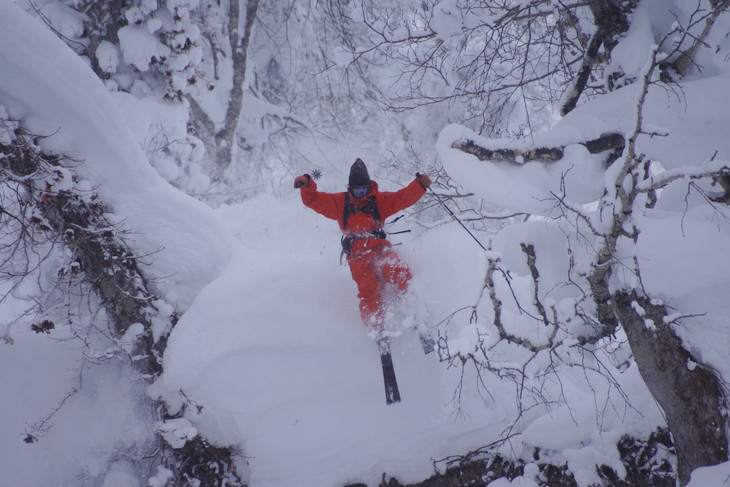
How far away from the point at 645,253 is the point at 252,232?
25.0 ft

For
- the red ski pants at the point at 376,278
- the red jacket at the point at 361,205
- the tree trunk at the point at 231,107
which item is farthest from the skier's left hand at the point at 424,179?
the tree trunk at the point at 231,107

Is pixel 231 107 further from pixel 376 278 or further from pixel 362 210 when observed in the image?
pixel 376 278

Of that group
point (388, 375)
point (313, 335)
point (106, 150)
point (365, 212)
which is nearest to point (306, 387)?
point (313, 335)

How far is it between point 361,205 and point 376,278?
916 millimetres

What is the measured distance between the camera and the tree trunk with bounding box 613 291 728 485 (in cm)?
220

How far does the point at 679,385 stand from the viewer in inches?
89.0

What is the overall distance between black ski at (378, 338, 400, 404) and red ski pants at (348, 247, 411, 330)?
182 mm

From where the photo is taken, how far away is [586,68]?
11.0 feet

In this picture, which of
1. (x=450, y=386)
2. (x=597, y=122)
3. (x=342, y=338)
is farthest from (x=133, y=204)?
(x=597, y=122)

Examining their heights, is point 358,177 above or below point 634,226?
above

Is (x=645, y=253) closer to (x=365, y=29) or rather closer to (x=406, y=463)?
(x=406, y=463)

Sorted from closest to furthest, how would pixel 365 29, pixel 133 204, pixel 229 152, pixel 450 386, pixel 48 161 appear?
pixel 48 161 < pixel 133 204 < pixel 450 386 < pixel 365 29 < pixel 229 152

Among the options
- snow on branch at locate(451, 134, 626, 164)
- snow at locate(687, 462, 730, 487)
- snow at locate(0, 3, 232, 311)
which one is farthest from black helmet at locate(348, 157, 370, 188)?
snow at locate(687, 462, 730, 487)

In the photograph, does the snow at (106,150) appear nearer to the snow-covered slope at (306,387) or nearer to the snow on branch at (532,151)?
the snow-covered slope at (306,387)
